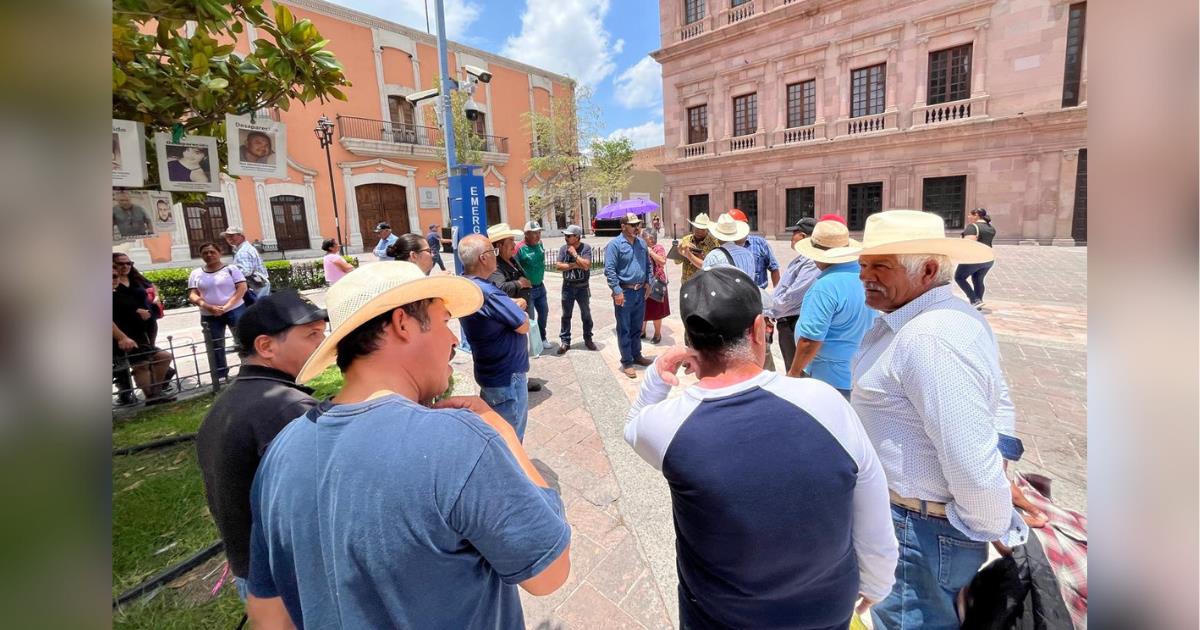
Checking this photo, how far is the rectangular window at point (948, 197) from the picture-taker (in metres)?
17.7

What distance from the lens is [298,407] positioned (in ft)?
6.16

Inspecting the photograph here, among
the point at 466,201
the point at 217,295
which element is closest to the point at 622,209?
the point at 466,201

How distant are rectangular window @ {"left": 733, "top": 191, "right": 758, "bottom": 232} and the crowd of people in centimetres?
2114

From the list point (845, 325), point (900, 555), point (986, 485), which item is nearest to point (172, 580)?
point (900, 555)

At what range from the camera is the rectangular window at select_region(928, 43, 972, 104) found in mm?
17172

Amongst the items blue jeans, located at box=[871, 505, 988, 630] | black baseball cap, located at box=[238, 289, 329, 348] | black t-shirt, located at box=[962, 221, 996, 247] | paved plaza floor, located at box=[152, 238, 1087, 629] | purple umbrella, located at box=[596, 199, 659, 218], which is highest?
purple umbrella, located at box=[596, 199, 659, 218]

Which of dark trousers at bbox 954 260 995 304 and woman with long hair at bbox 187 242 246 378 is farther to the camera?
dark trousers at bbox 954 260 995 304

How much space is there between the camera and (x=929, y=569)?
179 centimetres

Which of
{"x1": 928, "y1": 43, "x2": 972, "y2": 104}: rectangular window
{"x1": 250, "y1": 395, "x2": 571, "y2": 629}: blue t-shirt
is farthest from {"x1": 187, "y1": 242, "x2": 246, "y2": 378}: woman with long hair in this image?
{"x1": 928, "y1": 43, "x2": 972, "y2": 104}: rectangular window

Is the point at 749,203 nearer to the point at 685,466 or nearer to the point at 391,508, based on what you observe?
the point at 685,466

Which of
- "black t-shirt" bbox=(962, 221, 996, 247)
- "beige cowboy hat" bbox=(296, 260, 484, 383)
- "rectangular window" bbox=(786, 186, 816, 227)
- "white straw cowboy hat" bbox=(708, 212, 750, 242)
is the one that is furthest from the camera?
"rectangular window" bbox=(786, 186, 816, 227)

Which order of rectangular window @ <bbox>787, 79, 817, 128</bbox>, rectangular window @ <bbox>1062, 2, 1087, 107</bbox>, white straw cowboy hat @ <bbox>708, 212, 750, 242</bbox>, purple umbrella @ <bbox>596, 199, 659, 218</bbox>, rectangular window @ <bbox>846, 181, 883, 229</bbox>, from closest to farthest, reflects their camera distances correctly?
white straw cowboy hat @ <bbox>708, 212, 750, 242</bbox> < purple umbrella @ <bbox>596, 199, 659, 218</bbox> < rectangular window @ <bbox>1062, 2, 1087, 107</bbox> < rectangular window @ <bbox>846, 181, 883, 229</bbox> < rectangular window @ <bbox>787, 79, 817, 128</bbox>

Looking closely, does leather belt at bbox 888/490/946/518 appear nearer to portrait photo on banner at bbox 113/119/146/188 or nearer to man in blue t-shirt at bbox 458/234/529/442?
man in blue t-shirt at bbox 458/234/529/442
